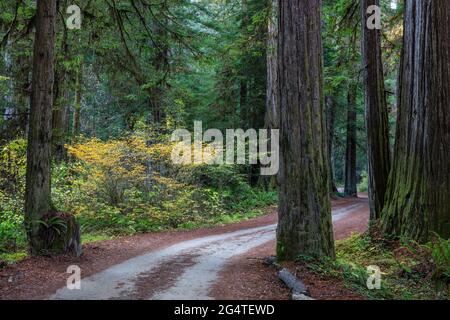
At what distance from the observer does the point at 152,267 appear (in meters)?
8.20

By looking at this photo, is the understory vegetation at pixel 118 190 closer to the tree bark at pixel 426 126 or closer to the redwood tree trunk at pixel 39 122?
the redwood tree trunk at pixel 39 122

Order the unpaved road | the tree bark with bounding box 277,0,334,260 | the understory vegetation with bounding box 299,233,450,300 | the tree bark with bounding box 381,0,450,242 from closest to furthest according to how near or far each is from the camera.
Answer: the unpaved road, the understory vegetation with bounding box 299,233,450,300, the tree bark with bounding box 277,0,334,260, the tree bark with bounding box 381,0,450,242

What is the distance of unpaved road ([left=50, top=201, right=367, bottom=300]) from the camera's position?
6.15 m

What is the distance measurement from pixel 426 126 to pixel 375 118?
89.8 inches

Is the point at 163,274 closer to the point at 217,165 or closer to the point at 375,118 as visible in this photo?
the point at 375,118

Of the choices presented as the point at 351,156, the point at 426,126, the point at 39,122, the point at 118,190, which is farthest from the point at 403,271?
the point at 351,156

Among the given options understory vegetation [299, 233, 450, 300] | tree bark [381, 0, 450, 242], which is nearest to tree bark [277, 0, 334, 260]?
understory vegetation [299, 233, 450, 300]

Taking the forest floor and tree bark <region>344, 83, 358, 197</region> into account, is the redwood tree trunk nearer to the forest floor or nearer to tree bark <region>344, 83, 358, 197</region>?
the forest floor

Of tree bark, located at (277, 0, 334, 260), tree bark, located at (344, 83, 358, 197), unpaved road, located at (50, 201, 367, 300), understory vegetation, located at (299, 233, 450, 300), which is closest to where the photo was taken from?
unpaved road, located at (50, 201, 367, 300)

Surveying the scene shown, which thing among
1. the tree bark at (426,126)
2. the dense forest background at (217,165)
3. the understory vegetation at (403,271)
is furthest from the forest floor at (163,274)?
the tree bark at (426,126)

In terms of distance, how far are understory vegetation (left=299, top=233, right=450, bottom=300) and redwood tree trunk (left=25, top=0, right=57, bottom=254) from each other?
5.30 metres

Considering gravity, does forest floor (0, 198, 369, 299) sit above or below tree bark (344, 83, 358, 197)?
below

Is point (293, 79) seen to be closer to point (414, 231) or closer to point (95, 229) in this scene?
point (414, 231)

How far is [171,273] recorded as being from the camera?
7.66m
